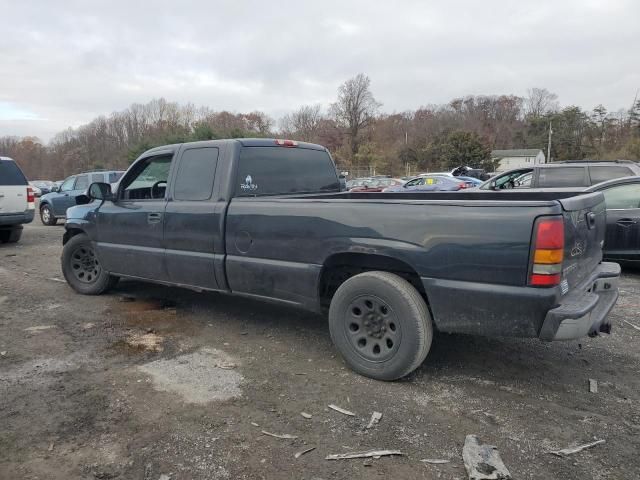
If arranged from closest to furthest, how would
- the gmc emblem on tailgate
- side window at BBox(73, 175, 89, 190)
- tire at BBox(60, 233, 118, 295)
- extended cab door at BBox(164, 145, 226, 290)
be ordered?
the gmc emblem on tailgate, extended cab door at BBox(164, 145, 226, 290), tire at BBox(60, 233, 118, 295), side window at BBox(73, 175, 89, 190)

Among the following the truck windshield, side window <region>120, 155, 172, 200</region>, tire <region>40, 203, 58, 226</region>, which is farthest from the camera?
tire <region>40, 203, 58, 226</region>

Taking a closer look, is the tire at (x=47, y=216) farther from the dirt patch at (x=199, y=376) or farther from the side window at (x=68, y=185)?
the dirt patch at (x=199, y=376)

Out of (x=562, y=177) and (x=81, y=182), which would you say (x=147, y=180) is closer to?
(x=562, y=177)

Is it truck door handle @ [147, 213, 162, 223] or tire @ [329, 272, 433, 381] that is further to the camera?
truck door handle @ [147, 213, 162, 223]

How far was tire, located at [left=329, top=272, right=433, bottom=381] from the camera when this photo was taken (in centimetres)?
343

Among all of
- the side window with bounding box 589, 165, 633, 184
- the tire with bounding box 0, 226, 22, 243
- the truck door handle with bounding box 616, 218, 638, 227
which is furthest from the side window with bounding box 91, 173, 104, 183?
the truck door handle with bounding box 616, 218, 638, 227

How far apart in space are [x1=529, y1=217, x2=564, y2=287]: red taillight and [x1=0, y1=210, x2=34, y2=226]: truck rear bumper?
1112 cm

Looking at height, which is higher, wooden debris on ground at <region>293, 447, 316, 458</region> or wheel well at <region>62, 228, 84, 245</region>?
wheel well at <region>62, 228, 84, 245</region>

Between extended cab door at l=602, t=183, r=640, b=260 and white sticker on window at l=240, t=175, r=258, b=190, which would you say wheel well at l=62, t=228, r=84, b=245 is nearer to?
white sticker on window at l=240, t=175, r=258, b=190

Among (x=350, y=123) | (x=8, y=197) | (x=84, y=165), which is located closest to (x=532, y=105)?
(x=350, y=123)

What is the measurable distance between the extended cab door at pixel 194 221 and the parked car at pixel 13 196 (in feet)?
24.8

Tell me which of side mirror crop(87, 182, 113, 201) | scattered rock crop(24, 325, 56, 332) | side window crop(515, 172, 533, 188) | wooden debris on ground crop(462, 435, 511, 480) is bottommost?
wooden debris on ground crop(462, 435, 511, 480)

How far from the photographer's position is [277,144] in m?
5.05

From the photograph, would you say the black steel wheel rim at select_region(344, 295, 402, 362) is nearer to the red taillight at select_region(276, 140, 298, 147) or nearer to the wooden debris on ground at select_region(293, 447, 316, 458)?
the wooden debris on ground at select_region(293, 447, 316, 458)
